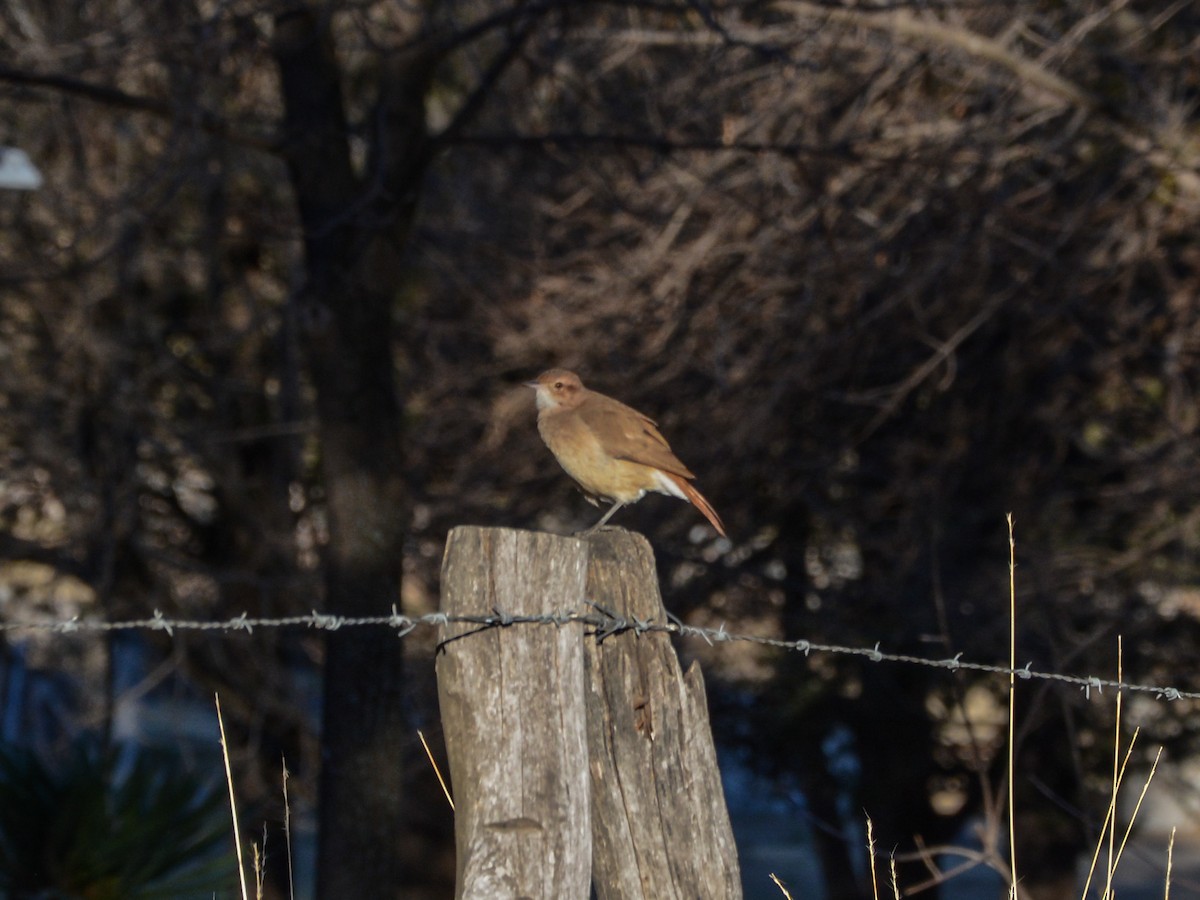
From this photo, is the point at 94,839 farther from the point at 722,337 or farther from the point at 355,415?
the point at 722,337

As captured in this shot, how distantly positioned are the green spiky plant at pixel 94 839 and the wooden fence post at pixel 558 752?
3576 mm

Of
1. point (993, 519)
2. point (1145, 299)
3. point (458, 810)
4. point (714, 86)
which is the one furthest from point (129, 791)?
point (1145, 299)

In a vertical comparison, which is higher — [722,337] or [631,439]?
[722,337]

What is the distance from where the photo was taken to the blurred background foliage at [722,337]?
7898 mm

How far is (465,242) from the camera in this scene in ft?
32.6

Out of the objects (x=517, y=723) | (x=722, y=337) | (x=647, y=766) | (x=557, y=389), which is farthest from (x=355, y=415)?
(x=517, y=723)

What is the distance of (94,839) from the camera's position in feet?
19.6

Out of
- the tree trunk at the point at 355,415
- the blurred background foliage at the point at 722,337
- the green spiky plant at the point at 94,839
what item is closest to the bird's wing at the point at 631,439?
the tree trunk at the point at 355,415

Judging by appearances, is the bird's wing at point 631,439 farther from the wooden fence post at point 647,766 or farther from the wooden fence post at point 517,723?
the wooden fence post at point 517,723

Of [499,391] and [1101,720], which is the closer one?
[1101,720]

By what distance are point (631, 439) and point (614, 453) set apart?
7 centimetres

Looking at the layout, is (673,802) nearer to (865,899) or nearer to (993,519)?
(993,519)

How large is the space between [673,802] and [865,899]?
9.76 meters

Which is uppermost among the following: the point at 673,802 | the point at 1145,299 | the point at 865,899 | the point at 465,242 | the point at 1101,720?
the point at 465,242
